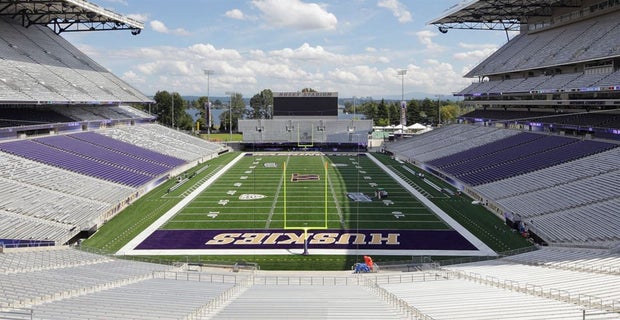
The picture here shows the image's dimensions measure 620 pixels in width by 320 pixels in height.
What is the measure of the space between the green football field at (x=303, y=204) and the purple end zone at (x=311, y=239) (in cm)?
85

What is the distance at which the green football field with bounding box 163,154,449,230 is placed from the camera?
24.8 meters

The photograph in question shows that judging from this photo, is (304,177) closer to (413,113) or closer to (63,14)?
(63,14)

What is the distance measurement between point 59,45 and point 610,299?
150ft

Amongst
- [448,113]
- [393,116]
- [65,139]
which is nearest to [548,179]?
[65,139]

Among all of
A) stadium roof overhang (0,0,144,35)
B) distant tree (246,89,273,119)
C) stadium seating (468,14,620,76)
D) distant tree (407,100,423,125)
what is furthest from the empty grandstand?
distant tree (246,89,273,119)

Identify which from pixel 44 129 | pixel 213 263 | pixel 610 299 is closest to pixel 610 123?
pixel 610 299

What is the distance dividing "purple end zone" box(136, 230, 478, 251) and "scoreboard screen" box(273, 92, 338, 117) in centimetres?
4171

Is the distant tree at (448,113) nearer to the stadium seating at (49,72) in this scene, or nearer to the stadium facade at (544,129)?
the stadium facade at (544,129)

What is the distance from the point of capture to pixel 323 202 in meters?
29.5

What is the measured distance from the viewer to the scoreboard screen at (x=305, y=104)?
6419 cm

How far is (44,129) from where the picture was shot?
34.1 metres

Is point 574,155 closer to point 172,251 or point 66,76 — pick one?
point 172,251

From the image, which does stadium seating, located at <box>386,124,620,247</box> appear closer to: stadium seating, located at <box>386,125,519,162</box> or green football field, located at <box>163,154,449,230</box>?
stadium seating, located at <box>386,125,519,162</box>

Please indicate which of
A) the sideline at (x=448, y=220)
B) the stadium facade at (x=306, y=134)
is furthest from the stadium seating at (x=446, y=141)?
the sideline at (x=448, y=220)
